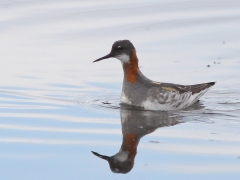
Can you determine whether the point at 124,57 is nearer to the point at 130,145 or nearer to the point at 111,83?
the point at 111,83

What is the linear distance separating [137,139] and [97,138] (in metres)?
0.53

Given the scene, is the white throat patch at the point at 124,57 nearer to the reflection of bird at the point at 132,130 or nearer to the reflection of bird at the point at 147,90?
the reflection of bird at the point at 147,90

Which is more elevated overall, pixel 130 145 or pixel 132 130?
pixel 132 130

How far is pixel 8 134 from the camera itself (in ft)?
35.7

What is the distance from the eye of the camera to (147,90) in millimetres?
13312

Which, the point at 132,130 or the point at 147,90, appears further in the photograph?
the point at 147,90

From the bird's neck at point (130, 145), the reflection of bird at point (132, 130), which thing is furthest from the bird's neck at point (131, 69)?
the bird's neck at point (130, 145)

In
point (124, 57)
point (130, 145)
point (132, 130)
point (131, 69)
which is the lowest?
point (130, 145)

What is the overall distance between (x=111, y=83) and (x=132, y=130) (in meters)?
3.40

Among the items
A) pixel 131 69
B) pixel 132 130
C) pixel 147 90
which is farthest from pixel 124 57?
pixel 132 130

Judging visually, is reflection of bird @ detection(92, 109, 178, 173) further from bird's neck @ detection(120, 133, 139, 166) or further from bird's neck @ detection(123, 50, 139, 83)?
bird's neck @ detection(123, 50, 139, 83)

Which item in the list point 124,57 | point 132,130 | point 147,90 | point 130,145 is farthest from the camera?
point 124,57

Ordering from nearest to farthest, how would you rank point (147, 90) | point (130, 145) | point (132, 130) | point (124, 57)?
point (130, 145), point (132, 130), point (147, 90), point (124, 57)

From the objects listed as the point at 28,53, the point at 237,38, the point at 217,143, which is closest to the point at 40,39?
the point at 28,53
